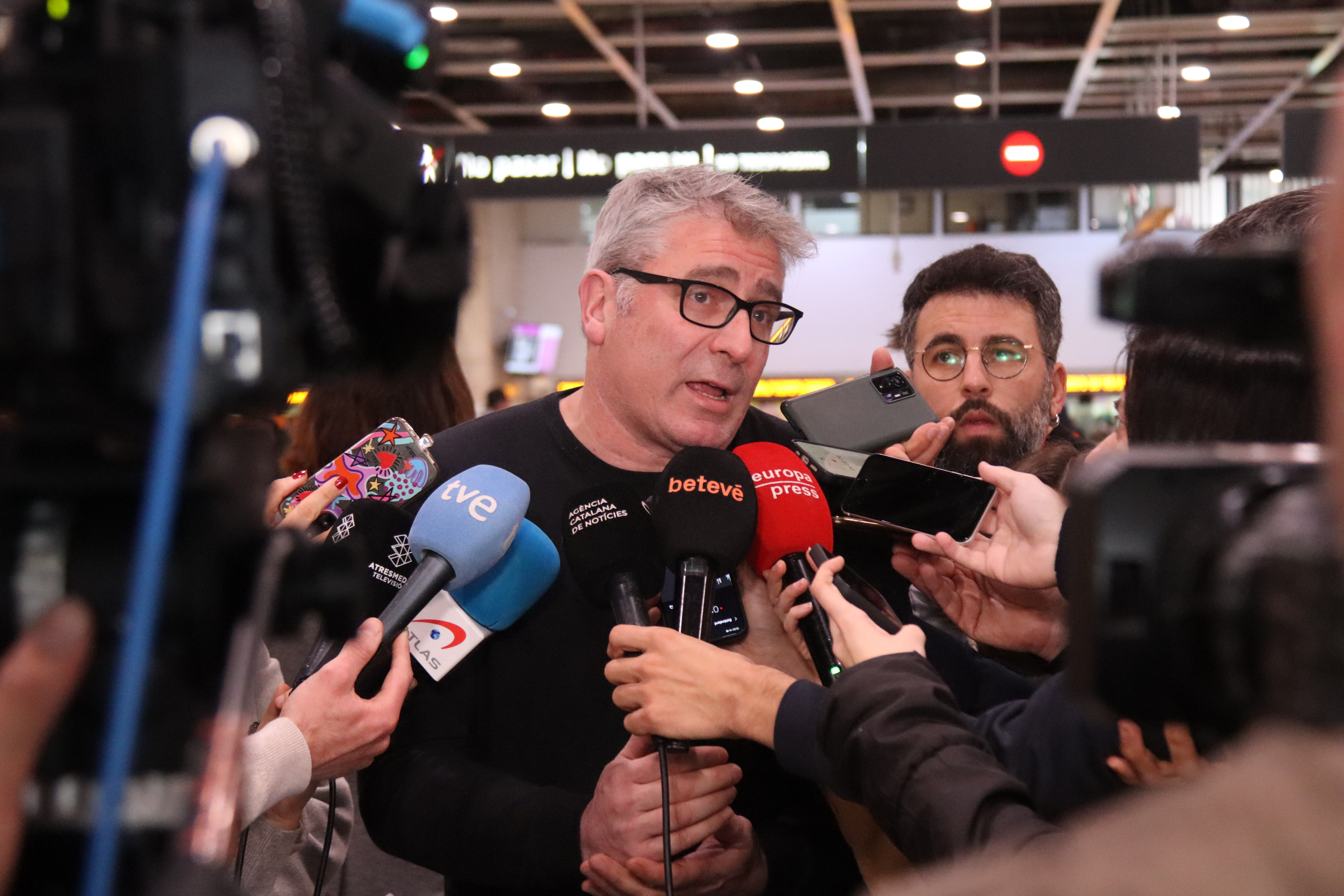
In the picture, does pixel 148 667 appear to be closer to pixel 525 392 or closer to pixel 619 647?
pixel 619 647

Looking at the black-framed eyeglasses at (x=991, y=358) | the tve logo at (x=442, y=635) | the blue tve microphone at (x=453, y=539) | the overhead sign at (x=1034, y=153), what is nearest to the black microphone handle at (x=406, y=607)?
the blue tve microphone at (x=453, y=539)

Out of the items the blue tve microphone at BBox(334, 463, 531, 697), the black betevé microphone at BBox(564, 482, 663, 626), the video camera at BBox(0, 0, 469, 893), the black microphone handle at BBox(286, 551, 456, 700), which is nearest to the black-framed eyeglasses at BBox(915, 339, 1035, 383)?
the black betevé microphone at BBox(564, 482, 663, 626)

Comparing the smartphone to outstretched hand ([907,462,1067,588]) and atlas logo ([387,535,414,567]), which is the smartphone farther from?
atlas logo ([387,535,414,567])

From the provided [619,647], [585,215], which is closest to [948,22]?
[585,215]

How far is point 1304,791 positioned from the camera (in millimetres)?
438

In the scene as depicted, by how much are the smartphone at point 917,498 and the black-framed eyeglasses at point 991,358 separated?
91 cm

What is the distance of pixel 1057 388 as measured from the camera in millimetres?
2725

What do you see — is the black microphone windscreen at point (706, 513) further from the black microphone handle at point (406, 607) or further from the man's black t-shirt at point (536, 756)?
the black microphone handle at point (406, 607)

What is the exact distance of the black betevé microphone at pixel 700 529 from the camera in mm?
1418

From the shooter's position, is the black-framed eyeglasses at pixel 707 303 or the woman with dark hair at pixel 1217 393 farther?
the black-framed eyeglasses at pixel 707 303

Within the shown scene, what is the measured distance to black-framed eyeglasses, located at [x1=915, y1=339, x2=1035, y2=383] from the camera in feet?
8.21

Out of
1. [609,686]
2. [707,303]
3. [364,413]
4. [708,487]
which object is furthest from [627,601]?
[364,413]

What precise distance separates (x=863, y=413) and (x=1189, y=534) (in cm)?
139

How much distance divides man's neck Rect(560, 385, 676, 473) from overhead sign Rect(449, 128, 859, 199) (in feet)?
11.4
